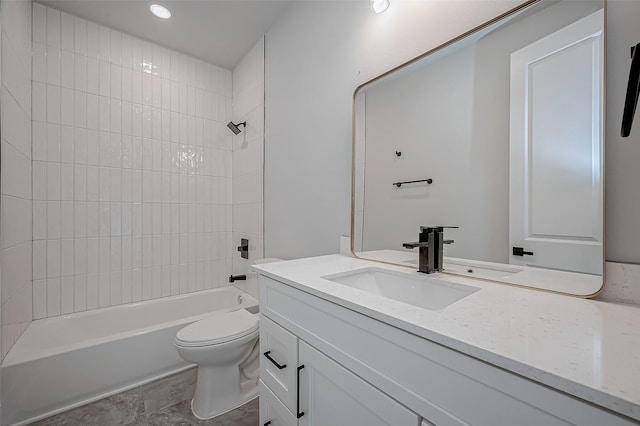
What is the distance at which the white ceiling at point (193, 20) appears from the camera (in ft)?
6.13

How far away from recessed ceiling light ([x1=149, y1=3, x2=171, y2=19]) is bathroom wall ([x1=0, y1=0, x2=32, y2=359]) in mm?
709

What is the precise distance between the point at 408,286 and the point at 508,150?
58cm

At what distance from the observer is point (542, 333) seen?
512 millimetres

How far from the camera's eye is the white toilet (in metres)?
1.46

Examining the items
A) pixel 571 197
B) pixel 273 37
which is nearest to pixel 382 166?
pixel 571 197

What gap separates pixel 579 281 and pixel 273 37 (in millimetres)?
2324

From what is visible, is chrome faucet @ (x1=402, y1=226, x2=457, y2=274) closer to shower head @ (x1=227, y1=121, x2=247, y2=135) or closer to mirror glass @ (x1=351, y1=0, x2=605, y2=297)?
mirror glass @ (x1=351, y1=0, x2=605, y2=297)

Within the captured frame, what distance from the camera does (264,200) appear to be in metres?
2.22

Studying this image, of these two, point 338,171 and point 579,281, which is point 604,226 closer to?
point 579,281

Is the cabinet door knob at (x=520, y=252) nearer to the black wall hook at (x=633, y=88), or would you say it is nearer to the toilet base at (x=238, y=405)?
the black wall hook at (x=633, y=88)

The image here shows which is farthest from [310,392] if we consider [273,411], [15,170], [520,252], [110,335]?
[15,170]

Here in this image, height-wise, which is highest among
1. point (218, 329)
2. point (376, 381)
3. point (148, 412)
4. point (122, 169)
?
point (122, 169)

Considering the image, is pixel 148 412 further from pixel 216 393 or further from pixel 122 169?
pixel 122 169

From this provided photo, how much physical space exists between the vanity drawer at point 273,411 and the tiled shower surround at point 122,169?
1.73 metres
